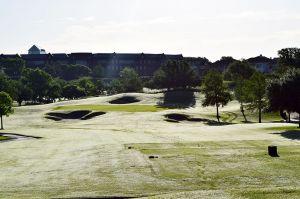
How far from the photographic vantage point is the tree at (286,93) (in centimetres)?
7844

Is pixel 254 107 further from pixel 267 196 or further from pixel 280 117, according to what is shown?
pixel 267 196

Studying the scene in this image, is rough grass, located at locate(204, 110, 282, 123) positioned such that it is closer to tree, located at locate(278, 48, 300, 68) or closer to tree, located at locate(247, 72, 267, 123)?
tree, located at locate(247, 72, 267, 123)

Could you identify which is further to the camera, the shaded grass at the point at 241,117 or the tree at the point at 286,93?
the shaded grass at the point at 241,117

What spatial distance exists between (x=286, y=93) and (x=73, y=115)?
6377 cm

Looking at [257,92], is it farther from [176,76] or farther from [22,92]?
[22,92]

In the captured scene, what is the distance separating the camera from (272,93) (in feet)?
262

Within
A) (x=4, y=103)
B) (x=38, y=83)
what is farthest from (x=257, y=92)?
(x=38, y=83)

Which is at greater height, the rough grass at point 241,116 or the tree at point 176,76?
the tree at point 176,76

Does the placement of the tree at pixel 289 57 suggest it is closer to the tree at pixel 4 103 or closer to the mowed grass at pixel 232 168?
the tree at pixel 4 103

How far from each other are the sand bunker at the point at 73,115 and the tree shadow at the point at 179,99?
34.9 metres

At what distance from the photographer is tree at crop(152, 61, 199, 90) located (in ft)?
594

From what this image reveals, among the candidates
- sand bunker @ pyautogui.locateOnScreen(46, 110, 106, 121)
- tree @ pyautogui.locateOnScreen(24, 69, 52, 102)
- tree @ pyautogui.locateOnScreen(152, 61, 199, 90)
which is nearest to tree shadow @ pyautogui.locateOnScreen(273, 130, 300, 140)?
sand bunker @ pyautogui.locateOnScreen(46, 110, 106, 121)

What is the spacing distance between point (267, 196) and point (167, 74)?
505 feet

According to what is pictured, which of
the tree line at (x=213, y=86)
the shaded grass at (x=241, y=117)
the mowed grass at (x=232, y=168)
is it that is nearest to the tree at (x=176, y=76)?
the tree line at (x=213, y=86)
